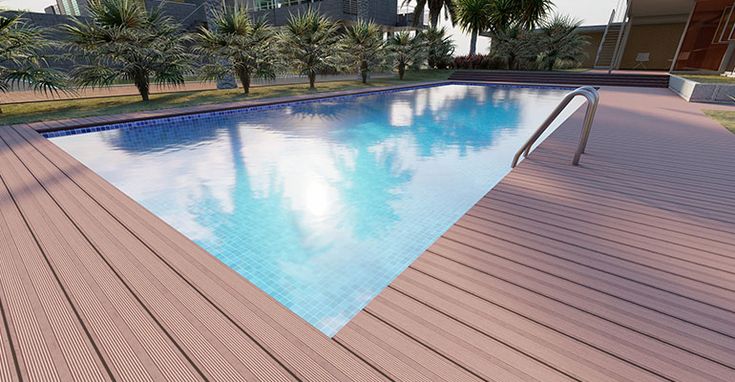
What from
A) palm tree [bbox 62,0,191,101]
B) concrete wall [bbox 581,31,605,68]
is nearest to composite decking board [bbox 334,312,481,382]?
palm tree [bbox 62,0,191,101]

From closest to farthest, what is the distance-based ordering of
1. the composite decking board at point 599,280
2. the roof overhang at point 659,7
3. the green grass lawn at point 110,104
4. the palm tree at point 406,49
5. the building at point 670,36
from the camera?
the composite decking board at point 599,280 → the green grass lawn at point 110,104 → the building at point 670,36 → the roof overhang at point 659,7 → the palm tree at point 406,49

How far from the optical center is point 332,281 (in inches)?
114

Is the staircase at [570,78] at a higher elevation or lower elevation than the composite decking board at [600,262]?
higher

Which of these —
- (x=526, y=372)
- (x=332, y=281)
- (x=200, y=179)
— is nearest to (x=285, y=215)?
(x=332, y=281)

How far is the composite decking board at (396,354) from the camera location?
1424 millimetres

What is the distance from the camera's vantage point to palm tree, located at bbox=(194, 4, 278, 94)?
37.0ft

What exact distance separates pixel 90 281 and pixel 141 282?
313mm

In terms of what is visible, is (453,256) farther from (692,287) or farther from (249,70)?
(249,70)

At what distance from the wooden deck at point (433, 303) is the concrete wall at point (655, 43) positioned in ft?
82.7

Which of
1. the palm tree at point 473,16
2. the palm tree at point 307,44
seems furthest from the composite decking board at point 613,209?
the palm tree at point 473,16

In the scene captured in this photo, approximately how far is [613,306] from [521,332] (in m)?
0.61

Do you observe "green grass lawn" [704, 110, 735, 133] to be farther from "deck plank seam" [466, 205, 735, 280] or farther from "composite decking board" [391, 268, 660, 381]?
"composite decking board" [391, 268, 660, 381]

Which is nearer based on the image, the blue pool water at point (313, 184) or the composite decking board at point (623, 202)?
the composite decking board at point (623, 202)

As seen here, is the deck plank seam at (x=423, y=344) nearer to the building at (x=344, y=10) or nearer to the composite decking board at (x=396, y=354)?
the composite decking board at (x=396, y=354)
